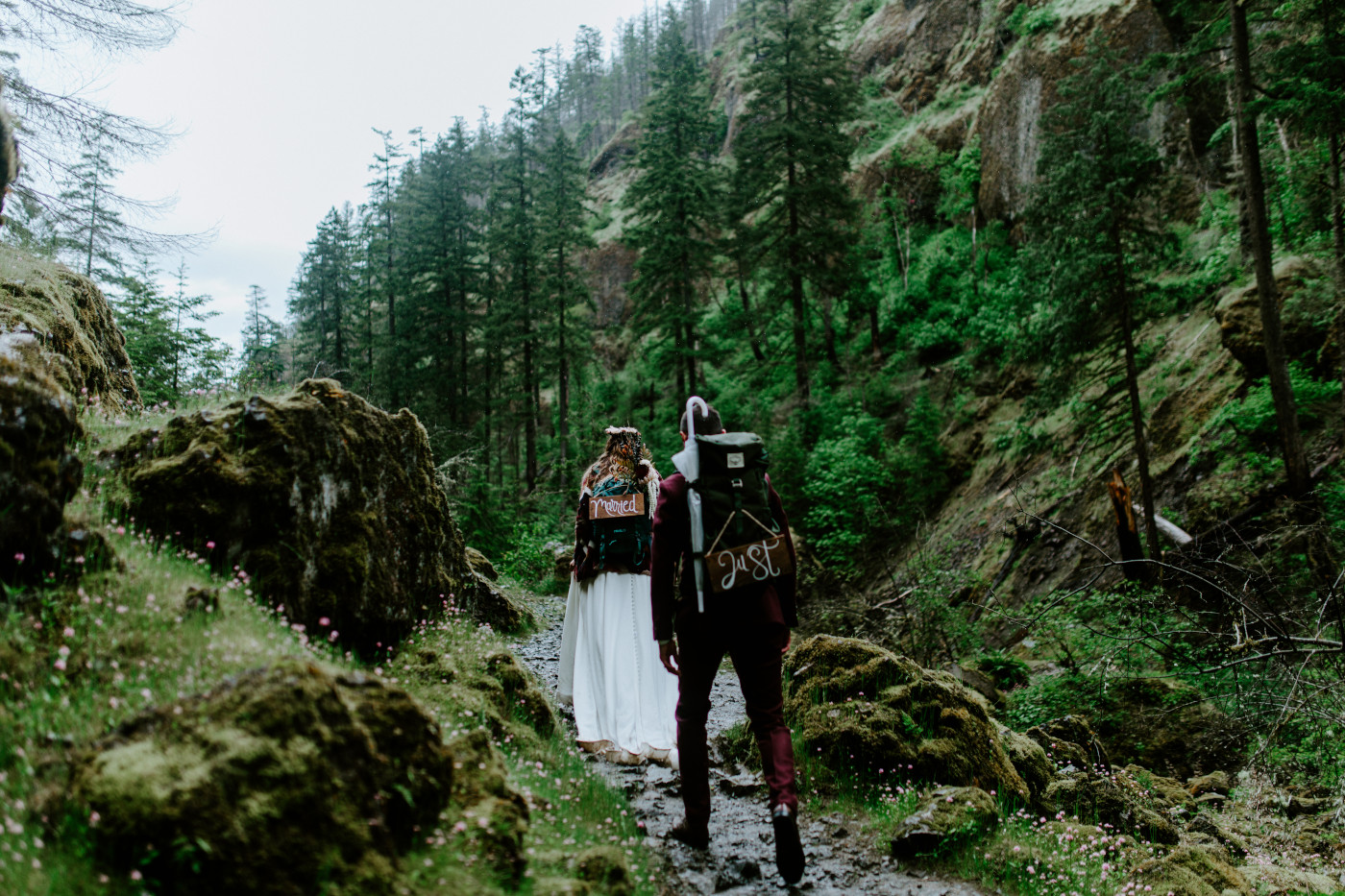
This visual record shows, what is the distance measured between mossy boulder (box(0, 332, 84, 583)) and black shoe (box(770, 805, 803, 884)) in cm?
339

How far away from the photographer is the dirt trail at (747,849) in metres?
3.72

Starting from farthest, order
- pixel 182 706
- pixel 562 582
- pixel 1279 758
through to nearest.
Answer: pixel 562 582, pixel 1279 758, pixel 182 706

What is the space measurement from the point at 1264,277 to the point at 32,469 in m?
13.7

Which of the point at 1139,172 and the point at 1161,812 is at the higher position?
the point at 1139,172

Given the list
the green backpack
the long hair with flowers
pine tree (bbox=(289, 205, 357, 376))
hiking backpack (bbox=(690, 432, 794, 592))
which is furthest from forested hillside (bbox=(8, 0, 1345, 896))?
pine tree (bbox=(289, 205, 357, 376))

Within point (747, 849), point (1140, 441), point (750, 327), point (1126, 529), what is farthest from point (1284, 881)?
→ point (750, 327)

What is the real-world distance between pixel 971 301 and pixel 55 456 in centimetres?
2324

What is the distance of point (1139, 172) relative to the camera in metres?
11.8

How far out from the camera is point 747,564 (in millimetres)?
3900

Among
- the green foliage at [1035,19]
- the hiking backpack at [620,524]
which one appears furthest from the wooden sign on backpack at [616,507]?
the green foliage at [1035,19]

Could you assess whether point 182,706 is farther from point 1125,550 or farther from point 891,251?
point 891,251

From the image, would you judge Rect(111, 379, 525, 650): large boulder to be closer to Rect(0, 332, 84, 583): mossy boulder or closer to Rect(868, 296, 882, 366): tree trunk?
Rect(0, 332, 84, 583): mossy boulder

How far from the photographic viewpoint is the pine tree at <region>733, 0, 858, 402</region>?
72.0 ft

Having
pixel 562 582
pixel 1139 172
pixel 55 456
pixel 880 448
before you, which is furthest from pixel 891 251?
pixel 55 456
